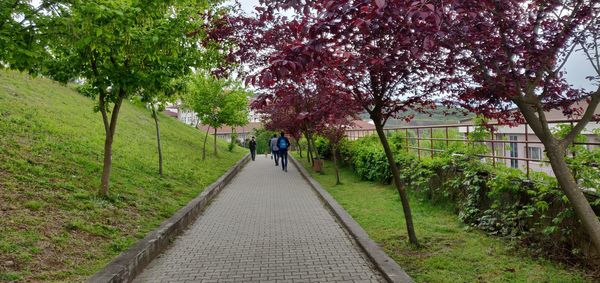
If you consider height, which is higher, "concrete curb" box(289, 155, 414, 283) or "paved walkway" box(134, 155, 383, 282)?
"concrete curb" box(289, 155, 414, 283)

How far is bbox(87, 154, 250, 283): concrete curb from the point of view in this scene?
15.0 ft

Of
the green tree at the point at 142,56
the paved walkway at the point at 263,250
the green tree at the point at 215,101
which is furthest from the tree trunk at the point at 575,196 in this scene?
the green tree at the point at 215,101

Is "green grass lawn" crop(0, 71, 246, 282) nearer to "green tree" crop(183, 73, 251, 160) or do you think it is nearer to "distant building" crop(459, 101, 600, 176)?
"distant building" crop(459, 101, 600, 176)

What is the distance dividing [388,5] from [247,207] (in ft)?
26.4

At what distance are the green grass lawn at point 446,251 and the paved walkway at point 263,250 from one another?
0.52 metres

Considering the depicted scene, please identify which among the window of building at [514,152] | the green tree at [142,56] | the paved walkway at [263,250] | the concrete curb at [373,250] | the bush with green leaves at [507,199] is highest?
the green tree at [142,56]

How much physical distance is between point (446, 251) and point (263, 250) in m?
2.55

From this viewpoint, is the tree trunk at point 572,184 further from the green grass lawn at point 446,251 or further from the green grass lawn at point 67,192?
the green grass lawn at point 67,192

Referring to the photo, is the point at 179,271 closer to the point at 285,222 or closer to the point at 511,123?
the point at 285,222

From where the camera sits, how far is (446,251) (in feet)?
18.3

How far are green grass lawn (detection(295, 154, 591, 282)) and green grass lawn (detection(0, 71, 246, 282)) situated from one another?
3684 mm

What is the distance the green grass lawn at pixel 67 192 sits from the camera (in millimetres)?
4848

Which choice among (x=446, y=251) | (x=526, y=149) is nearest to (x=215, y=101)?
(x=526, y=149)

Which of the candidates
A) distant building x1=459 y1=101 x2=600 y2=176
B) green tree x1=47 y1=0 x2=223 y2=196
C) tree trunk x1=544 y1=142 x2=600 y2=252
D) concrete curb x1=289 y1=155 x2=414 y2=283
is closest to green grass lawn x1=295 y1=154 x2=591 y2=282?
concrete curb x1=289 y1=155 x2=414 y2=283
